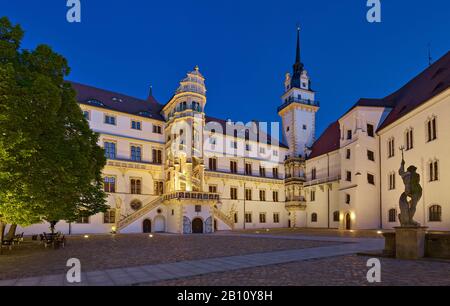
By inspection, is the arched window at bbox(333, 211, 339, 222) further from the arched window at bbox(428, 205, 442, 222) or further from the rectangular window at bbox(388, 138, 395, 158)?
the arched window at bbox(428, 205, 442, 222)

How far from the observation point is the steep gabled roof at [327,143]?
49713 mm

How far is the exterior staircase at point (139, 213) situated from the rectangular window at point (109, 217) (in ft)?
7.82

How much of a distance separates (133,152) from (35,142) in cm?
2811

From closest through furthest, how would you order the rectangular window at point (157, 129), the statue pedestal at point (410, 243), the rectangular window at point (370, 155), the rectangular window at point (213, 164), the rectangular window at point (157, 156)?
the statue pedestal at point (410, 243)
the rectangular window at point (370, 155)
the rectangular window at point (157, 156)
the rectangular window at point (157, 129)
the rectangular window at point (213, 164)

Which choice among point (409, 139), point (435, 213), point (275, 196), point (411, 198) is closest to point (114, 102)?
point (275, 196)

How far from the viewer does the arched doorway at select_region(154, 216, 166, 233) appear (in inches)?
1677

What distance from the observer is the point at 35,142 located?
16.6m

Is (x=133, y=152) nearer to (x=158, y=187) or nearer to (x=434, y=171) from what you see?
(x=158, y=187)

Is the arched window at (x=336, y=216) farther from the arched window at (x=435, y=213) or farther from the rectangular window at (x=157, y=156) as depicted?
the rectangular window at (x=157, y=156)

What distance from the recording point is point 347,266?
38.8ft

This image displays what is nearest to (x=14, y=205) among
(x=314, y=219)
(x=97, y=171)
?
(x=97, y=171)

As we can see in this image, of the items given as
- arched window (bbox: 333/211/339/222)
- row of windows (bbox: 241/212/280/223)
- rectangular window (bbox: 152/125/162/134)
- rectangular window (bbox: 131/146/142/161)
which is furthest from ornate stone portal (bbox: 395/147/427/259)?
row of windows (bbox: 241/212/280/223)

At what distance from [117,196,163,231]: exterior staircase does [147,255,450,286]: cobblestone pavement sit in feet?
101

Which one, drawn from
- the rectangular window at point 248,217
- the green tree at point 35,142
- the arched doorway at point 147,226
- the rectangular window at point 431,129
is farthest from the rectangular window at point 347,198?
the green tree at point 35,142
